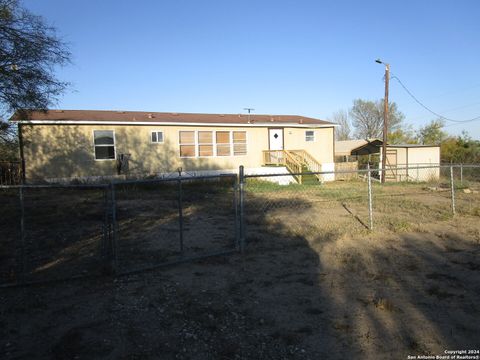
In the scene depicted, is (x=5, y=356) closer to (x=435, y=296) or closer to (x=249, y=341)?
(x=249, y=341)

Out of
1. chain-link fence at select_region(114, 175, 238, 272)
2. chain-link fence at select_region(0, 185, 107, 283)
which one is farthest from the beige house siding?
chain-link fence at select_region(0, 185, 107, 283)

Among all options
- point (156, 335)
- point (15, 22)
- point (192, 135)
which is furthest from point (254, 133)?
point (156, 335)

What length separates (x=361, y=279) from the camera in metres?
5.09

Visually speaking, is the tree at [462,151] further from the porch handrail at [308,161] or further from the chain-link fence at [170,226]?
the chain-link fence at [170,226]

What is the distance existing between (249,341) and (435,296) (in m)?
2.46

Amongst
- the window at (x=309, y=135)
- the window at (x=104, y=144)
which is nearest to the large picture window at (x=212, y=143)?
the window at (x=104, y=144)

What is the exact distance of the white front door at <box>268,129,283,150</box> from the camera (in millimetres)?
22625

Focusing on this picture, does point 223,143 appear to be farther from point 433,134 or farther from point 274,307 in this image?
point 433,134

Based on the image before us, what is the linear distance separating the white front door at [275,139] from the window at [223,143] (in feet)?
9.40

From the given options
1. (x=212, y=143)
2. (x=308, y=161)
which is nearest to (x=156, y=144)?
(x=212, y=143)

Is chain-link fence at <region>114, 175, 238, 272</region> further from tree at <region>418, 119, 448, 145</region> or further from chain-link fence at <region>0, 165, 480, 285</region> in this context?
tree at <region>418, 119, 448, 145</region>

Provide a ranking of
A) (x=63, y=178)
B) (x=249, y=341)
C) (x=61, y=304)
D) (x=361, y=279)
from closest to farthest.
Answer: (x=249, y=341), (x=61, y=304), (x=361, y=279), (x=63, y=178)

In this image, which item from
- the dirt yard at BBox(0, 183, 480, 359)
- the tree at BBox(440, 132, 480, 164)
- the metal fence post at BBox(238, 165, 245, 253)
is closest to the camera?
the dirt yard at BBox(0, 183, 480, 359)

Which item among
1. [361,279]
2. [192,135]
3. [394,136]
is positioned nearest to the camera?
[361,279]
